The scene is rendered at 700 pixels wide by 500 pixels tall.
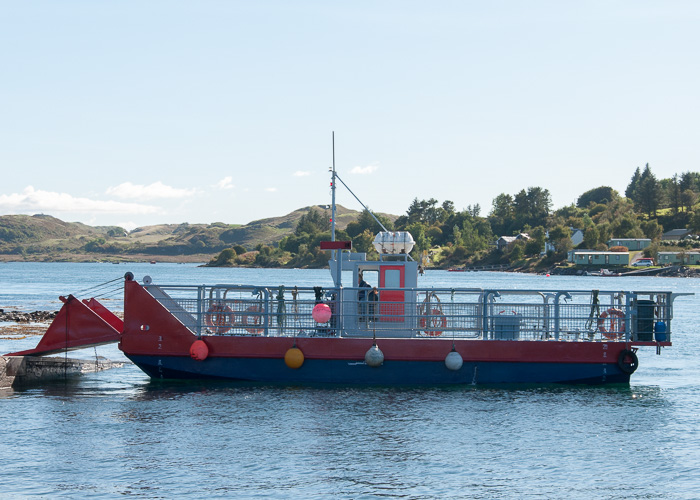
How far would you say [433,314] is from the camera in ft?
69.9

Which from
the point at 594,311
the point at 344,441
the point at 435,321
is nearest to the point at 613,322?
the point at 594,311

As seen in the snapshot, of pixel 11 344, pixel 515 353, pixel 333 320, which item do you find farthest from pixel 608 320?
pixel 11 344

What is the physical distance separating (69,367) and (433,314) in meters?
11.1

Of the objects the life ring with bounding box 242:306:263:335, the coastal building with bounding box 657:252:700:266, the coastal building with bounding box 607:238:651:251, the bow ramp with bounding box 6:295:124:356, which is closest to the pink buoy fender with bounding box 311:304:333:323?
the life ring with bounding box 242:306:263:335

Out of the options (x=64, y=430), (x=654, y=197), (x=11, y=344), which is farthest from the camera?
(x=654, y=197)

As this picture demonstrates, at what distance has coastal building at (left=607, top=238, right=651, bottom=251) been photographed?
16325 cm

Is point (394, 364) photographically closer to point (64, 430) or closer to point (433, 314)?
point (433, 314)

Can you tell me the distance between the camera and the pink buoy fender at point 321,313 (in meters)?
20.6

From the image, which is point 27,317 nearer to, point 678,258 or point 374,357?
point 374,357

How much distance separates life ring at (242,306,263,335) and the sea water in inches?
60.9

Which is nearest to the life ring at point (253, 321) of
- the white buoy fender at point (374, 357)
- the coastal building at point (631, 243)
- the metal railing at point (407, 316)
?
the metal railing at point (407, 316)

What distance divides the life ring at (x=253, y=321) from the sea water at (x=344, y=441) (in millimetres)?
1548

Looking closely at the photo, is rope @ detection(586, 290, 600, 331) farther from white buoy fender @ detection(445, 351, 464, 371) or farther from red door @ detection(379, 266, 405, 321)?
red door @ detection(379, 266, 405, 321)

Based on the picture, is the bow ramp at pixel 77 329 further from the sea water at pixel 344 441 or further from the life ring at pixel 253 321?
the life ring at pixel 253 321
